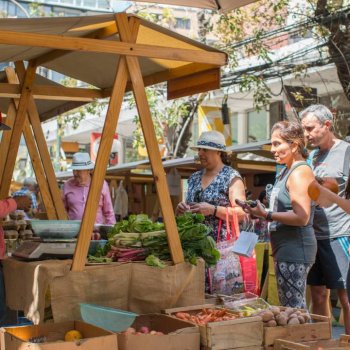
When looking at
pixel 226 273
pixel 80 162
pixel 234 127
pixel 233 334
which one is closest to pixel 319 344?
pixel 233 334

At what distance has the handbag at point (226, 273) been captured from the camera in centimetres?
511

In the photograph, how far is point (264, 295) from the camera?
8523 millimetres

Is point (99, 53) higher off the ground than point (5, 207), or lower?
higher

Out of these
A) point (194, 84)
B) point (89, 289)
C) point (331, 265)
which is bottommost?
point (331, 265)

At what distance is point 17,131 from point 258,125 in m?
20.8

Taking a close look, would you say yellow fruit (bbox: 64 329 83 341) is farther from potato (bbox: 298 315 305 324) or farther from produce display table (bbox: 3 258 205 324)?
potato (bbox: 298 315 305 324)

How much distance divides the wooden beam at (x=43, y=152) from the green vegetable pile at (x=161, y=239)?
1.48 meters

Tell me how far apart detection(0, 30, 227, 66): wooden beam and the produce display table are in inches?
51.3

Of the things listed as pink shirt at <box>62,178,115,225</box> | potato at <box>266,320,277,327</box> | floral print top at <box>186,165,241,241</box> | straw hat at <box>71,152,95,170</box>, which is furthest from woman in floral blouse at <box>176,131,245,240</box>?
straw hat at <box>71,152,95,170</box>

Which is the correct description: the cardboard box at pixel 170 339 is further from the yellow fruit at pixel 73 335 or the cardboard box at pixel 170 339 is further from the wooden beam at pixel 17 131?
the wooden beam at pixel 17 131

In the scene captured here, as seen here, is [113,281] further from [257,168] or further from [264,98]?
[264,98]

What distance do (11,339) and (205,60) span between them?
2.16 meters

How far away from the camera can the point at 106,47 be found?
4.07 m

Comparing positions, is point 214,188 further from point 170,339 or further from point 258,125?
point 258,125
